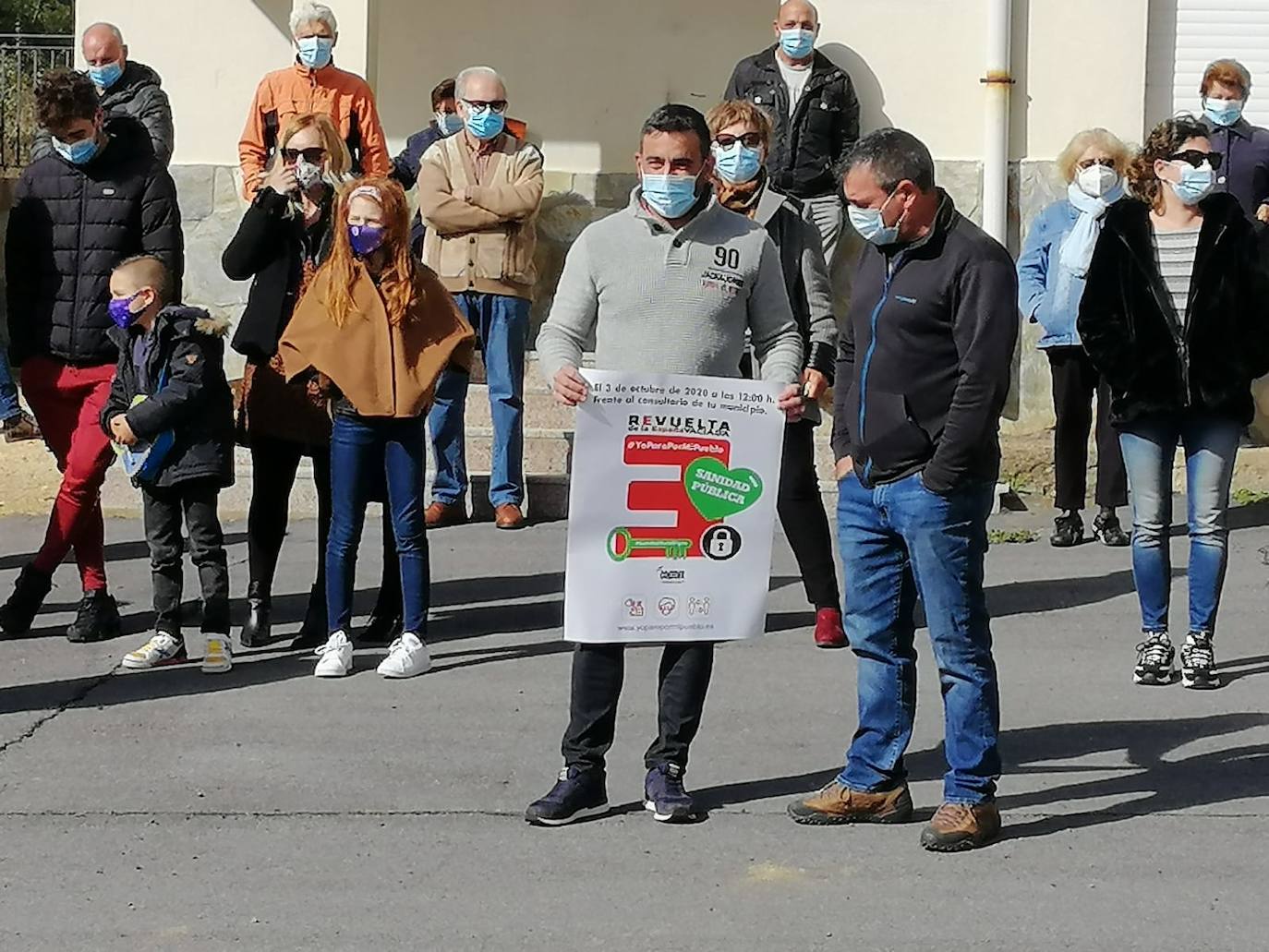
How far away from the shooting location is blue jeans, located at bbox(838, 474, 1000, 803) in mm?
5832

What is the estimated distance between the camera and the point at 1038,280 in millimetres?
11000

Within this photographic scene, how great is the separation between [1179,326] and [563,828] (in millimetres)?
3181

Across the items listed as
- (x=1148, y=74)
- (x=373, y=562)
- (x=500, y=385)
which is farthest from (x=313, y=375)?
(x=1148, y=74)

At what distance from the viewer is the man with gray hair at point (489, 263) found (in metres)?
10.9

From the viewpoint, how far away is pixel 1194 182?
7668 mm

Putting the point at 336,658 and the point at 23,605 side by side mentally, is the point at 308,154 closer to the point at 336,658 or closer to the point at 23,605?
the point at 336,658

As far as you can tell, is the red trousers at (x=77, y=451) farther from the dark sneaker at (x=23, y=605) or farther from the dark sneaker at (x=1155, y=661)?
the dark sneaker at (x=1155, y=661)

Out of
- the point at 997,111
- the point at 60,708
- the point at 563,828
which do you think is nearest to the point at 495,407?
the point at 60,708

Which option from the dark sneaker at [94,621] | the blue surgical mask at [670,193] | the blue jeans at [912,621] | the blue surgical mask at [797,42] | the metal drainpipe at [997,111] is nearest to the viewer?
the blue jeans at [912,621]

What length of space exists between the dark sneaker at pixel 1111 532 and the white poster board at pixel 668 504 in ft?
16.1

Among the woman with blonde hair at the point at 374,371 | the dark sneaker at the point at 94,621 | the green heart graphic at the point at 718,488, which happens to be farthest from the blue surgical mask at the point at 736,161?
the dark sneaker at the point at 94,621

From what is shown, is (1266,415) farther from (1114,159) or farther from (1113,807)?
(1113,807)

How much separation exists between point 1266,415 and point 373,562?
602cm

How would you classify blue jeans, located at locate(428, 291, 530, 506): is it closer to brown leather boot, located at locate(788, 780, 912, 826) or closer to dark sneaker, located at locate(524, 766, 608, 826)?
dark sneaker, located at locate(524, 766, 608, 826)
